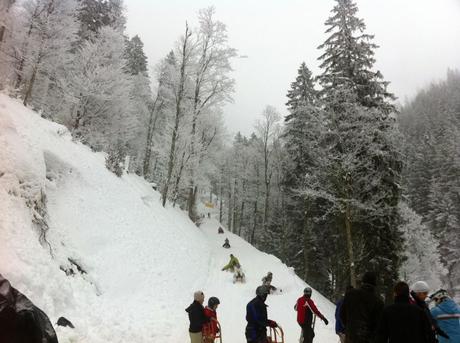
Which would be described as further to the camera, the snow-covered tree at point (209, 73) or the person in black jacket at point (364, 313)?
the snow-covered tree at point (209, 73)

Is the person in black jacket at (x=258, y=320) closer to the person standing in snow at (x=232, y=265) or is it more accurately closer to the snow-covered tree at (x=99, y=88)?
the person standing in snow at (x=232, y=265)

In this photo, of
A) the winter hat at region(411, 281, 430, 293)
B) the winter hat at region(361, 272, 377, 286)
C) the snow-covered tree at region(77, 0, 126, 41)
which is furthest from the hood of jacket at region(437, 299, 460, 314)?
the snow-covered tree at region(77, 0, 126, 41)

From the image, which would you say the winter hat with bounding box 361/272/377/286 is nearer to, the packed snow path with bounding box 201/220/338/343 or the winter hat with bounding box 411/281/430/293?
the winter hat with bounding box 411/281/430/293

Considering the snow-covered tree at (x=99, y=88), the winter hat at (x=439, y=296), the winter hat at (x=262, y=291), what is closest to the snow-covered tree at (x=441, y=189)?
the snow-covered tree at (x=99, y=88)

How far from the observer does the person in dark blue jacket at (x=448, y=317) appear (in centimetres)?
541

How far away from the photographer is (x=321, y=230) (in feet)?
82.4

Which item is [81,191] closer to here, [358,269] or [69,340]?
[69,340]

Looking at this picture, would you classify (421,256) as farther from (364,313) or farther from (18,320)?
(18,320)

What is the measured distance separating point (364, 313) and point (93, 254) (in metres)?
8.89

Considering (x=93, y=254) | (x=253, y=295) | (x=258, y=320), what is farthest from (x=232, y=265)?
(x=258, y=320)

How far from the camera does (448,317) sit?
5504 millimetres

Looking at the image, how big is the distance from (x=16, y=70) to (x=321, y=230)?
73.5 feet

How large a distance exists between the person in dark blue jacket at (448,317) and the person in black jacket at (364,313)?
0.84 metres

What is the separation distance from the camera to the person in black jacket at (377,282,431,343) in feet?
14.8
